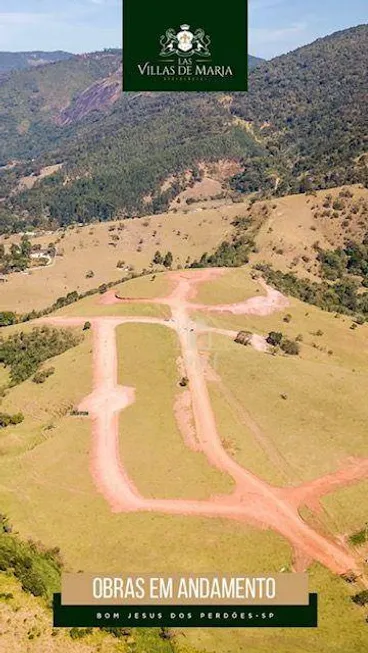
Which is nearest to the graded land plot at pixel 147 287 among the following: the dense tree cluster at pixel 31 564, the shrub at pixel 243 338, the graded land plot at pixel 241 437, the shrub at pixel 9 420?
the shrub at pixel 243 338

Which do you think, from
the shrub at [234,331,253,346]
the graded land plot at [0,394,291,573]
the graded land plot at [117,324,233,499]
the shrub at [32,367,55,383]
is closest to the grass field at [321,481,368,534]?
the graded land plot at [0,394,291,573]

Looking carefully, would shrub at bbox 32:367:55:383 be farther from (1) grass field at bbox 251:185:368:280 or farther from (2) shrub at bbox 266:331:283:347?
(1) grass field at bbox 251:185:368:280

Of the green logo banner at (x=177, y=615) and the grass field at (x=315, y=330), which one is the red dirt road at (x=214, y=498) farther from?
the grass field at (x=315, y=330)

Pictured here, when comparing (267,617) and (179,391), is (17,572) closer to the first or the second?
(267,617)

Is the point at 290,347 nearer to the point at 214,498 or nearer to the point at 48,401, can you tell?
the point at 48,401

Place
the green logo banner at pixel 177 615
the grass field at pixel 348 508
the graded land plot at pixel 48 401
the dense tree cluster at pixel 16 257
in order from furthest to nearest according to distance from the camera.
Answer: the dense tree cluster at pixel 16 257, the graded land plot at pixel 48 401, the grass field at pixel 348 508, the green logo banner at pixel 177 615

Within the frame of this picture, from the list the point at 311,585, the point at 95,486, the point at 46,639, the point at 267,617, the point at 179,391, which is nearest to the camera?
the point at 267,617

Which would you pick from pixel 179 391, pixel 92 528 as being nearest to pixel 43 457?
pixel 92 528
